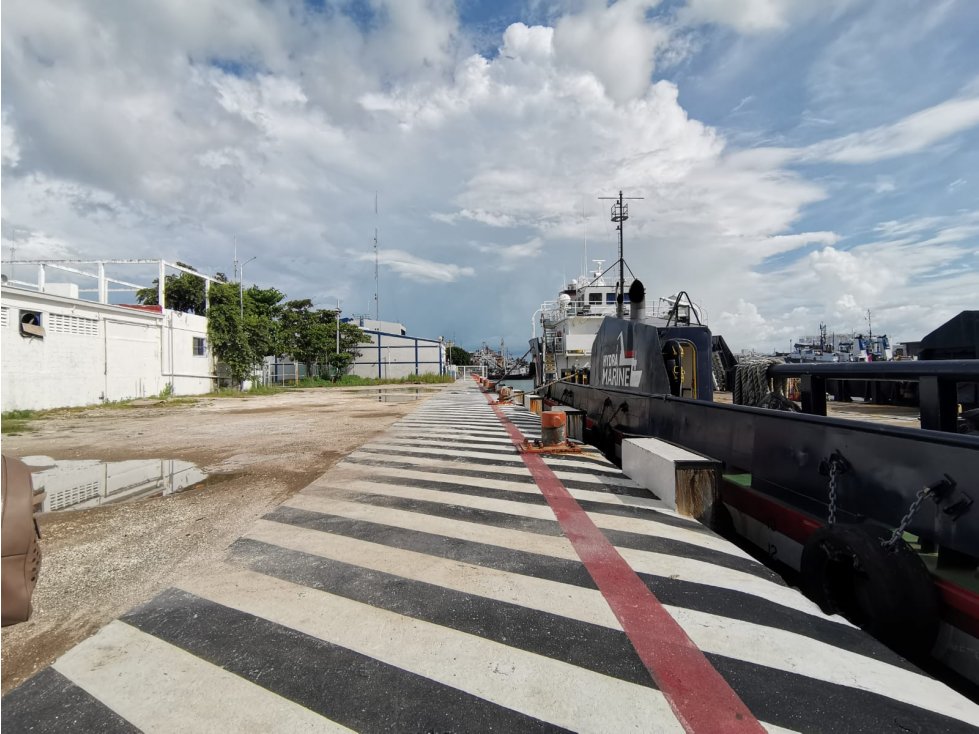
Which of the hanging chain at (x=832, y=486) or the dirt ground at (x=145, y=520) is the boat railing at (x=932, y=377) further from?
the dirt ground at (x=145, y=520)

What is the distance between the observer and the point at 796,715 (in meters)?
1.88

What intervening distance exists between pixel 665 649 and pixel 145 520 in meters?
4.83

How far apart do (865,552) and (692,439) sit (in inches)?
99.9

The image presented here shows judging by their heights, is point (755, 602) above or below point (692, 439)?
below

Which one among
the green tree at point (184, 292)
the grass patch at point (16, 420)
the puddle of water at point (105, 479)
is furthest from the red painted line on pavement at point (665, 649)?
the green tree at point (184, 292)

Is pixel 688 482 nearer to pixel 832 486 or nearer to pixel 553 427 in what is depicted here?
pixel 832 486

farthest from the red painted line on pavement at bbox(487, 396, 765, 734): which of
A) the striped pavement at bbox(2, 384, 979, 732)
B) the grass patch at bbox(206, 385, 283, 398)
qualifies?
the grass patch at bbox(206, 385, 283, 398)

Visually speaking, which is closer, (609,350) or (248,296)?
(609,350)

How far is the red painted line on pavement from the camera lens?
188 cm

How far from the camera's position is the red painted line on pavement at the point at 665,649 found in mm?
1879

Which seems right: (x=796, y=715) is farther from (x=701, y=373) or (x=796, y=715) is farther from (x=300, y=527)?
(x=701, y=373)

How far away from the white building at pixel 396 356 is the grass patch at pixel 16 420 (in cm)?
3286

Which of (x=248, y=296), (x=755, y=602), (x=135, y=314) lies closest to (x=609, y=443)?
(x=755, y=602)

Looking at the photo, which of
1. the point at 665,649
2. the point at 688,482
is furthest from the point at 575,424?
the point at 665,649
